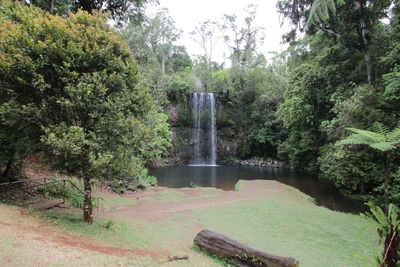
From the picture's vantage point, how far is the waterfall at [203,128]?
3584 cm

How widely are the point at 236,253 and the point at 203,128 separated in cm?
3106

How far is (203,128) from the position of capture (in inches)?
1437

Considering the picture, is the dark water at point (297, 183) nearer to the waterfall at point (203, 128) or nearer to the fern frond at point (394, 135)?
the fern frond at point (394, 135)

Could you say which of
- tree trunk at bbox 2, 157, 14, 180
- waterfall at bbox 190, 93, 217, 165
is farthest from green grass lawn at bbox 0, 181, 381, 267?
waterfall at bbox 190, 93, 217, 165

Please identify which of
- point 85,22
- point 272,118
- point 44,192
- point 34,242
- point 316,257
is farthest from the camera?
point 272,118

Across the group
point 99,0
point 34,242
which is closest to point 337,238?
point 34,242

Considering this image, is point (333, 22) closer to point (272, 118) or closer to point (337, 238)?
point (337, 238)

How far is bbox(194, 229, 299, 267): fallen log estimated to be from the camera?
508 cm

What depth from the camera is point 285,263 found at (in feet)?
16.4

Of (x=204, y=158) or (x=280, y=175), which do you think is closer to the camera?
(x=280, y=175)

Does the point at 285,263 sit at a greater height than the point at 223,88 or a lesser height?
lesser

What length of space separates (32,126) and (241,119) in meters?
32.6

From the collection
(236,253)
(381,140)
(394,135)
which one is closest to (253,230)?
(236,253)

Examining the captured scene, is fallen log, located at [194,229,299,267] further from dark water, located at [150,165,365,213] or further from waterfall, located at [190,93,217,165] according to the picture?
waterfall, located at [190,93,217,165]
